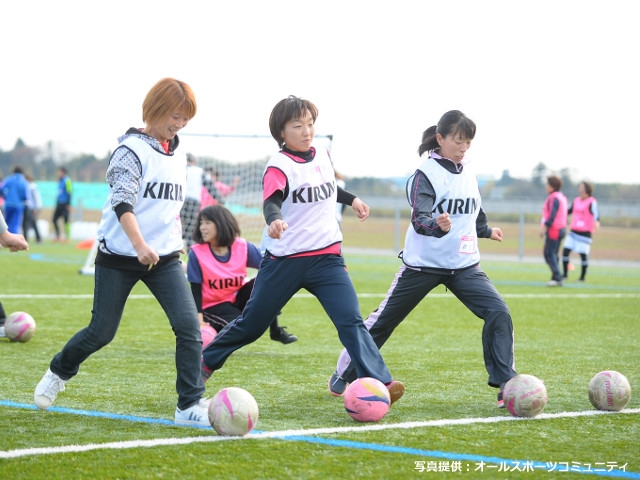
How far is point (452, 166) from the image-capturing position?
6.67m

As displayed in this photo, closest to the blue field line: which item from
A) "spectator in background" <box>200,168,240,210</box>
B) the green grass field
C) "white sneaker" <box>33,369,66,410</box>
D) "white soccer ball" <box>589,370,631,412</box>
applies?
the green grass field

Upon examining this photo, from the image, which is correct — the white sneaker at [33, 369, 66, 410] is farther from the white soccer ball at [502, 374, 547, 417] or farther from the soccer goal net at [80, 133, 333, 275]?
the soccer goal net at [80, 133, 333, 275]

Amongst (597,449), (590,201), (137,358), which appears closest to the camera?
(597,449)

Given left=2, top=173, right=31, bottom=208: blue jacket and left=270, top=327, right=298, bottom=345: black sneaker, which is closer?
left=270, top=327, right=298, bottom=345: black sneaker

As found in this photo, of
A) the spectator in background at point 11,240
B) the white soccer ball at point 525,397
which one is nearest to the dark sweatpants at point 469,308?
the white soccer ball at point 525,397

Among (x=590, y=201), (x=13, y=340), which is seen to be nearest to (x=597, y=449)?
(x=13, y=340)

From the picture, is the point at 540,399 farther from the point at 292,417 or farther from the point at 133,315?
the point at 133,315

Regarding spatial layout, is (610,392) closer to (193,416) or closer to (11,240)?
(193,416)

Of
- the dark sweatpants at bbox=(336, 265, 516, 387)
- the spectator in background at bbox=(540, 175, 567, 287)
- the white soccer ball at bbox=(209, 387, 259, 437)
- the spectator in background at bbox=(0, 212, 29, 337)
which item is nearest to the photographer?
the white soccer ball at bbox=(209, 387, 259, 437)

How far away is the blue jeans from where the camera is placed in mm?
5723

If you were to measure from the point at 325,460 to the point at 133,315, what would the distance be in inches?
298

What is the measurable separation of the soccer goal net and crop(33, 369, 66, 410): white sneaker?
11.3 meters

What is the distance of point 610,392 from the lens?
6.04 metres

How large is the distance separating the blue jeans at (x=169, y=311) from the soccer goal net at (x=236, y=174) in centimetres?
1140
